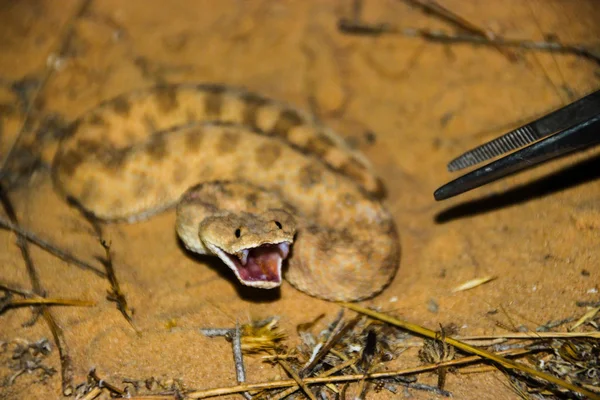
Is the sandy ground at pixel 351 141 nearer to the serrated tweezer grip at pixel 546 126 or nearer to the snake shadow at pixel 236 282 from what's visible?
the snake shadow at pixel 236 282

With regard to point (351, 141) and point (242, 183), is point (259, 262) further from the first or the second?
point (351, 141)

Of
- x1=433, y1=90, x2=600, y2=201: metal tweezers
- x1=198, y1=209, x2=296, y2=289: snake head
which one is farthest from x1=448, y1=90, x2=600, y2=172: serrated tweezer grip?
x1=198, y1=209, x2=296, y2=289: snake head

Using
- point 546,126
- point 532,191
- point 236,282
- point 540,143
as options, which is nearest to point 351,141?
point 532,191

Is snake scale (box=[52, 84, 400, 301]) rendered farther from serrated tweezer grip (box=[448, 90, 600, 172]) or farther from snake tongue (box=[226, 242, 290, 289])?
serrated tweezer grip (box=[448, 90, 600, 172])

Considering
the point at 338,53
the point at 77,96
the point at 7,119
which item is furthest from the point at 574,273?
the point at 7,119

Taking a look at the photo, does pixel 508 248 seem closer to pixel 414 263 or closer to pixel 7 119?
pixel 414 263
